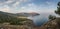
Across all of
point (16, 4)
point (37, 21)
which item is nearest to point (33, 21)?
point (37, 21)

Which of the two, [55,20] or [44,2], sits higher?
[44,2]

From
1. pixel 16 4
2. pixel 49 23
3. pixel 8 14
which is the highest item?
pixel 16 4

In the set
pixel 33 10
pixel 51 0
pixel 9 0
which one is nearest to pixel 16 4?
pixel 9 0

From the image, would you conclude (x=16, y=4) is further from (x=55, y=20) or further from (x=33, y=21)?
(x=55, y=20)

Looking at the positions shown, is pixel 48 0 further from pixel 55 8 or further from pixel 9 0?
pixel 9 0

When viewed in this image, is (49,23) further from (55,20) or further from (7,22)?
(7,22)

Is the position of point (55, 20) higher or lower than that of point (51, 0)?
lower

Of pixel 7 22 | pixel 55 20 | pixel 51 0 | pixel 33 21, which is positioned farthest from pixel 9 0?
pixel 55 20

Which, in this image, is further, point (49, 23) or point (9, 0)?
point (9, 0)
